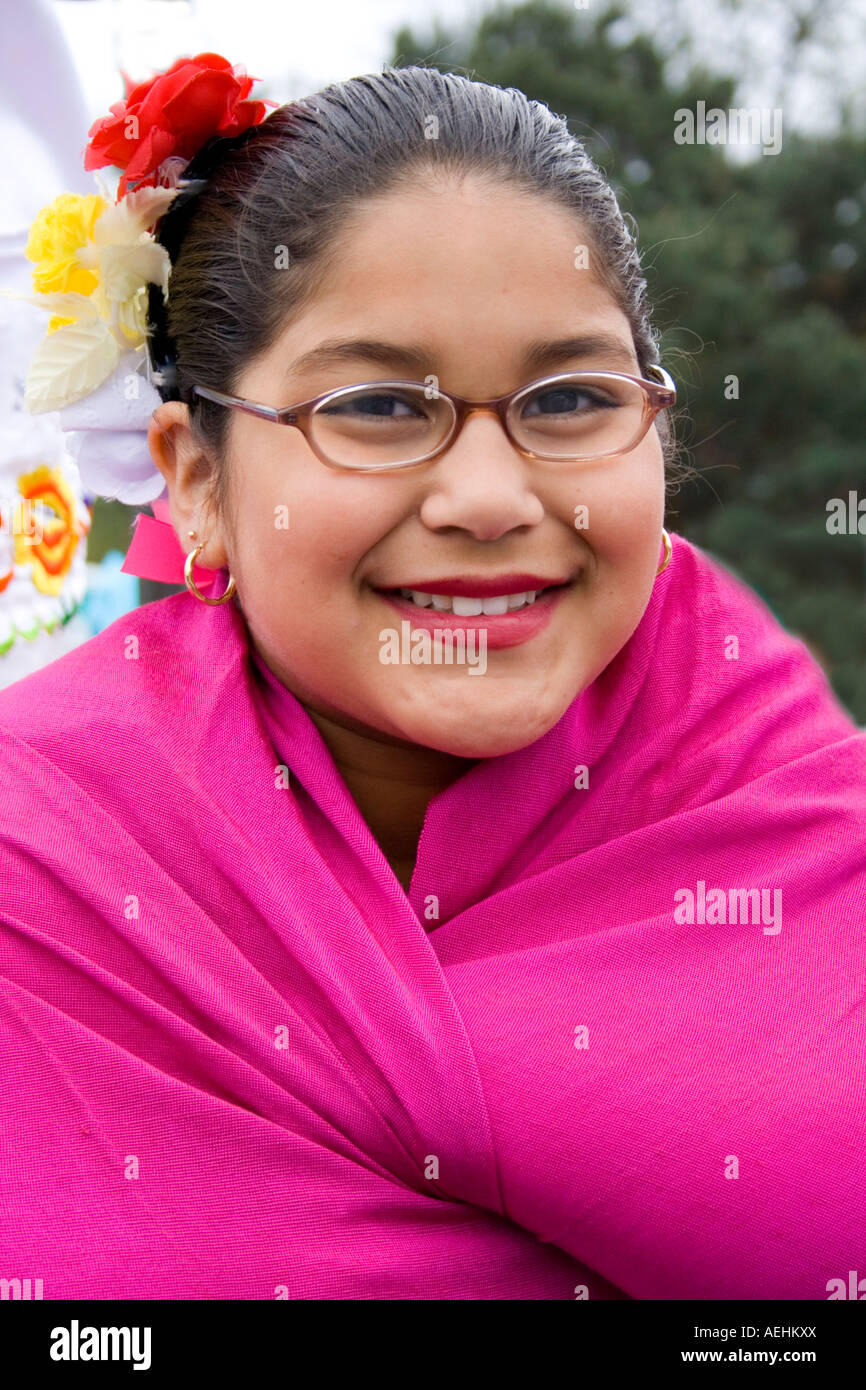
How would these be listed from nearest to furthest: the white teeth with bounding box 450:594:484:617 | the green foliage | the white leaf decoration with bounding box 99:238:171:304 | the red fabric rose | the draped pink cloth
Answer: the draped pink cloth, the white teeth with bounding box 450:594:484:617, the red fabric rose, the white leaf decoration with bounding box 99:238:171:304, the green foliage

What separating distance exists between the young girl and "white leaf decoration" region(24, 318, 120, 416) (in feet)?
0.62

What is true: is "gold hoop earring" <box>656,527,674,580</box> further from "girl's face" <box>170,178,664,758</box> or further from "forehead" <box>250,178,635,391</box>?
"forehead" <box>250,178,635,391</box>

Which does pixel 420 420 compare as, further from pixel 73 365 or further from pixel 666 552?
pixel 73 365

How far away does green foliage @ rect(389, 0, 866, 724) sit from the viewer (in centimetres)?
1183

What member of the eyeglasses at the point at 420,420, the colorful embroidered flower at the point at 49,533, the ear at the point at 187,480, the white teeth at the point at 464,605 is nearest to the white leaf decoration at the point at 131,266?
the ear at the point at 187,480

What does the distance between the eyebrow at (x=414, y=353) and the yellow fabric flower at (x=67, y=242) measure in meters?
0.53

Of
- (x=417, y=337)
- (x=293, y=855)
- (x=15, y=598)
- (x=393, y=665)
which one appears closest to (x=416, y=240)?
(x=417, y=337)

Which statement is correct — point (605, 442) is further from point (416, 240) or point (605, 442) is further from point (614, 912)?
point (614, 912)

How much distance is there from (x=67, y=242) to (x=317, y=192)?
0.50 m

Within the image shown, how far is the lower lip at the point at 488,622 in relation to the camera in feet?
5.61

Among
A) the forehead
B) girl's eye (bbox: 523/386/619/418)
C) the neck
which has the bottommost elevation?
the neck

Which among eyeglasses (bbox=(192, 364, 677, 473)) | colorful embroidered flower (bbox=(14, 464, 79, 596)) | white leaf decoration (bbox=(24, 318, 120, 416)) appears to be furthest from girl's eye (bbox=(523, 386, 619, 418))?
colorful embroidered flower (bbox=(14, 464, 79, 596))

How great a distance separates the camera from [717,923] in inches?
70.1

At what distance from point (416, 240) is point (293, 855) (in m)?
0.69
